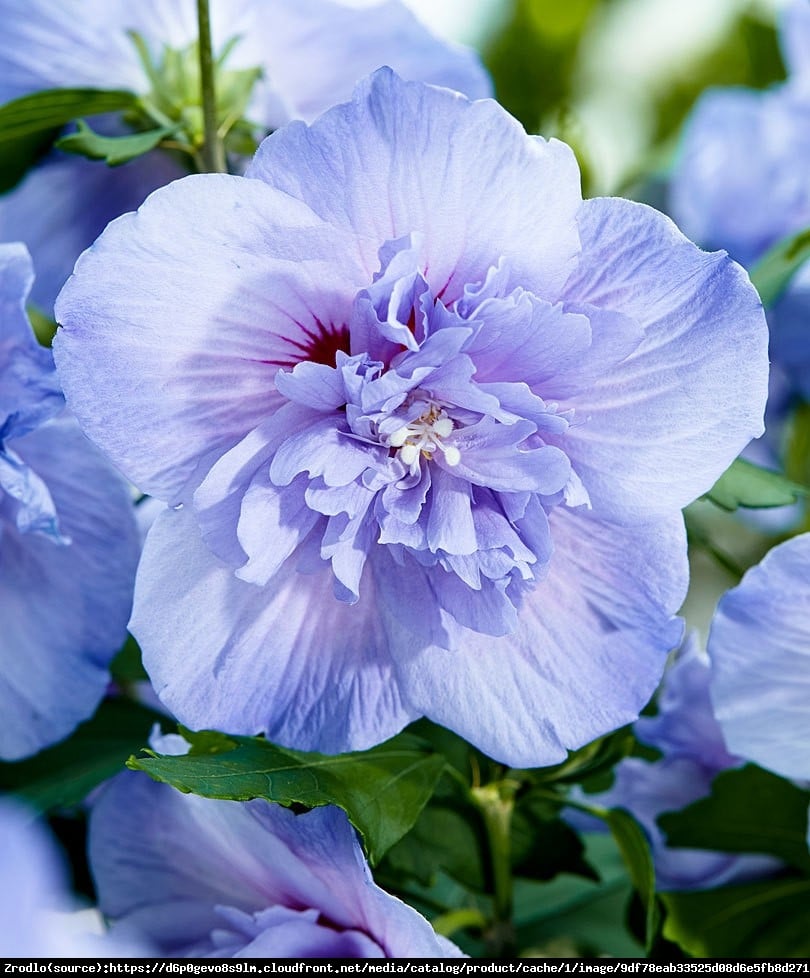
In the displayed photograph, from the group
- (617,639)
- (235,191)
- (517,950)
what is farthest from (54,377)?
(517,950)

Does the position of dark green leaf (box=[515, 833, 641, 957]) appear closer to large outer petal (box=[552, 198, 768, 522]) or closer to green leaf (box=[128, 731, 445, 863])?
green leaf (box=[128, 731, 445, 863])

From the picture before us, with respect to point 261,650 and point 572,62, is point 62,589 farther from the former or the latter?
point 572,62

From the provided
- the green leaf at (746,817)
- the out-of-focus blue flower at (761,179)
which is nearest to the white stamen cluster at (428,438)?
the green leaf at (746,817)

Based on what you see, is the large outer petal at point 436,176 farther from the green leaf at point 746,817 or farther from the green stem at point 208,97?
the green leaf at point 746,817

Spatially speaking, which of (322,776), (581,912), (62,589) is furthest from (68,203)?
(581,912)

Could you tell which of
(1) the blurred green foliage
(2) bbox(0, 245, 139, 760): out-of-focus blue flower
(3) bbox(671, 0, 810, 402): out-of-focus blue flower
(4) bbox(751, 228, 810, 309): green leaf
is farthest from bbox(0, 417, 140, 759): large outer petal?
(1) the blurred green foliage

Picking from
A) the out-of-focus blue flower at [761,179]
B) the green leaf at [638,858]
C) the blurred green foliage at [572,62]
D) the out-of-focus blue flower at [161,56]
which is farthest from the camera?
the blurred green foliage at [572,62]

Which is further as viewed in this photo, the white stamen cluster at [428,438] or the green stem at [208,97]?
the green stem at [208,97]
